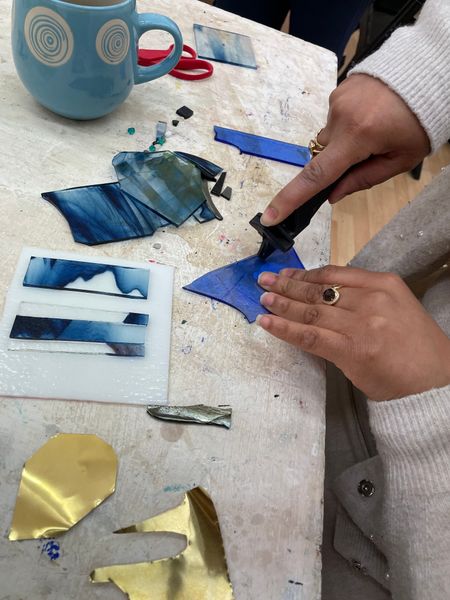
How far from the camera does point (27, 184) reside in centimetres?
50

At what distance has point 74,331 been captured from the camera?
0.40 metres

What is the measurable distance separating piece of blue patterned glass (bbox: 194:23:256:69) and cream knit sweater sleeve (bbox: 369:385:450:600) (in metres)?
0.59

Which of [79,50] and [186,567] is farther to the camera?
[79,50]

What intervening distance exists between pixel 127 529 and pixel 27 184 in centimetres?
36

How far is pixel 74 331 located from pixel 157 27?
1.21 feet

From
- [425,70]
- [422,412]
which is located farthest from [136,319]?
[425,70]

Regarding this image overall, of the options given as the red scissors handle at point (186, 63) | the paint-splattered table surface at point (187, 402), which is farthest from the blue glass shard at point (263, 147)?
the red scissors handle at point (186, 63)

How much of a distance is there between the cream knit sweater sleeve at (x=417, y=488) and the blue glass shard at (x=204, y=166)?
1.07ft

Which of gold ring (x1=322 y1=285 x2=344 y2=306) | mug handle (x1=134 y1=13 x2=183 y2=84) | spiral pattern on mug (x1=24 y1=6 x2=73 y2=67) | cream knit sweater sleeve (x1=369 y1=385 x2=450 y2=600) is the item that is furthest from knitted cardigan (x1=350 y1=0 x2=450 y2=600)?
spiral pattern on mug (x1=24 y1=6 x2=73 y2=67)

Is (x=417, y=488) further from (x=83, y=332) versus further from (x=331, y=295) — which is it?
(x=83, y=332)

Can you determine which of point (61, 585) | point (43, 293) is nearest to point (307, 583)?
point (61, 585)

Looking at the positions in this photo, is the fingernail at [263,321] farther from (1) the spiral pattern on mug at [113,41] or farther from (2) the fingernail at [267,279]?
(1) the spiral pattern on mug at [113,41]

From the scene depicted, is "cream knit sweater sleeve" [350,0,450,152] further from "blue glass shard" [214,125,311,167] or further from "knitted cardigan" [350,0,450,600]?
"blue glass shard" [214,125,311,167]

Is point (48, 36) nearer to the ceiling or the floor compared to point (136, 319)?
nearer to the ceiling
